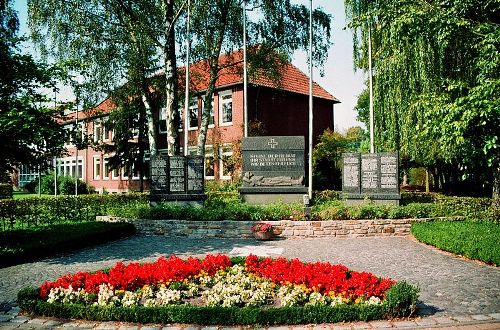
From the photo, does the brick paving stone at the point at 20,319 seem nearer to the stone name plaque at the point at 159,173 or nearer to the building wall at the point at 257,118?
the stone name plaque at the point at 159,173

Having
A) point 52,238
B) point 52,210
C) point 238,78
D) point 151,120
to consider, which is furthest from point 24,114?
point 238,78

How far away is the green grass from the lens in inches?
362

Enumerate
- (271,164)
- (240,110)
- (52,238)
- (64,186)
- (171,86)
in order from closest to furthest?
(52,238) → (171,86) → (271,164) → (240,110) → (64,186)

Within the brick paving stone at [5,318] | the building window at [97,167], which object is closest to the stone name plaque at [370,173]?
the brick paving stone at [5,318]

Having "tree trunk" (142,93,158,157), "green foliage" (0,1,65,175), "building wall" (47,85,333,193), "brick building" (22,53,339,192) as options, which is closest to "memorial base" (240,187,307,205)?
"tree trunk" (142,93,158,157)

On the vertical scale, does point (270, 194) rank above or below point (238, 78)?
below

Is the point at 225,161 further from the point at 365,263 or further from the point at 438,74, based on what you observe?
the point at 365,263

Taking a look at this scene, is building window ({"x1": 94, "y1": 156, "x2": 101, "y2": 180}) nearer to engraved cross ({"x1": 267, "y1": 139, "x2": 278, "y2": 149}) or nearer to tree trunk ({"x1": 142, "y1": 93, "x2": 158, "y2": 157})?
tree trunk ({"x1": 142, "y1": 93, "x2": 158, "y2": 157})

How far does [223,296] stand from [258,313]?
30.3 inches

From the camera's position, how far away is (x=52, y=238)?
A: 1142 centimetres

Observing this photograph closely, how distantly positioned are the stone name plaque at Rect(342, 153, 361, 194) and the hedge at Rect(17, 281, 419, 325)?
1101 cm

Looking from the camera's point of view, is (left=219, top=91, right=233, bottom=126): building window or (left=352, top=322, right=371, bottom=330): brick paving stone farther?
(left=219, top=91, right=233, bottom=126): building window

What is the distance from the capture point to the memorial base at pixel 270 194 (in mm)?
18172

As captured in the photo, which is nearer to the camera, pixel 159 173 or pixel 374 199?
pixel 374 199
